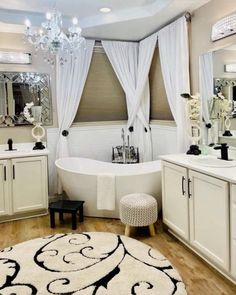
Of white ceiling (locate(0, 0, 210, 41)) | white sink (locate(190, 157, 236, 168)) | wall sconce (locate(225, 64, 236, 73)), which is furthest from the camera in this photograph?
white ceiling (locate(0, 0, 210, 41))

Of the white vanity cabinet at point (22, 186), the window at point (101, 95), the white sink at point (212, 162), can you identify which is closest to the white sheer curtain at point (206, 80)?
the white sink at point (212, 162)

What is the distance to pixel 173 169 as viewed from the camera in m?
3.00

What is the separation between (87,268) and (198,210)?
1137 mm

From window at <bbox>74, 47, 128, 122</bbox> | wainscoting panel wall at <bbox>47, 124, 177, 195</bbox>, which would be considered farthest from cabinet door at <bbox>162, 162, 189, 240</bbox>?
window at <bbox>74, 47, 128, 122</bbox>

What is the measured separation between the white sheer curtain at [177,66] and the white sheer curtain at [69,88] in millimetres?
1266

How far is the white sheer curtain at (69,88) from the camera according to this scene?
175 inches

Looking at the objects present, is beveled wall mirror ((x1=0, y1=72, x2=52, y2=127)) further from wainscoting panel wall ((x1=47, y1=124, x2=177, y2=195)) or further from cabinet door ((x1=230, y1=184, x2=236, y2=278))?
cabinet door ((x1=230, y1=184, x2=236, y2=278))

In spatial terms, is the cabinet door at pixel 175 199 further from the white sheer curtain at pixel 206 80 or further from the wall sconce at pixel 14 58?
the wall sconce at pixel 14 58

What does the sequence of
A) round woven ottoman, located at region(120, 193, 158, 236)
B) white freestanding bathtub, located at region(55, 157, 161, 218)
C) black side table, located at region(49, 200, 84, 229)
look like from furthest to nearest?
white freestanding bathtub, located at region(55, 157, 161, 218) < black side table, located at region(49, 200, 84, 229) < round woven ottoman, located at region(120, 193, 158, 236)

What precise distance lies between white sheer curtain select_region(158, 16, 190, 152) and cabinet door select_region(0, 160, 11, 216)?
7.64ft

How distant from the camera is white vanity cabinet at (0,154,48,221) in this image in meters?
3.76

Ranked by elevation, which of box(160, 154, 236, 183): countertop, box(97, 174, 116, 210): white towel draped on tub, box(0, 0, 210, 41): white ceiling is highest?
box(0, 0, 210, 41): white ceiling

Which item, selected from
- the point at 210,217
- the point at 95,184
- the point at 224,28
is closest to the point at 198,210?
the point at 210,217

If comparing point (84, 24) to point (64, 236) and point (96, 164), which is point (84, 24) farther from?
point (64, 236)
